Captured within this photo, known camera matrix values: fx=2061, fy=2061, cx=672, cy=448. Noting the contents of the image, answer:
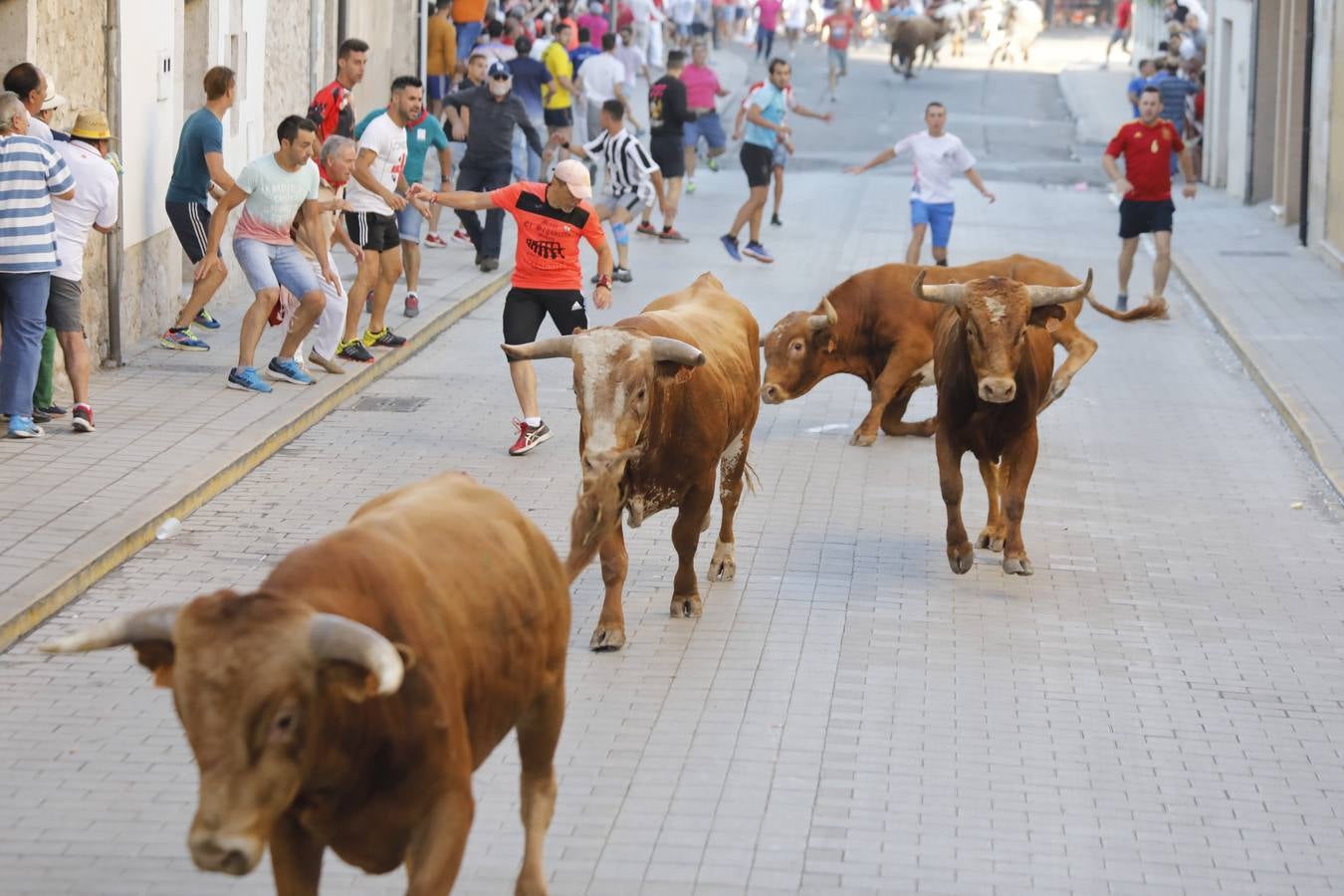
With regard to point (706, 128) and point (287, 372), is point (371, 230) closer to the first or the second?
point (287, 372)

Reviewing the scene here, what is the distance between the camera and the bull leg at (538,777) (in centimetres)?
623

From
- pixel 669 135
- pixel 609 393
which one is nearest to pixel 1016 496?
pixel 609 393

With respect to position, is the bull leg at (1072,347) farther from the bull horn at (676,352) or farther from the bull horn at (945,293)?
the bull horn at (676,352)

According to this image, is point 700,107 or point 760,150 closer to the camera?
point 760,150

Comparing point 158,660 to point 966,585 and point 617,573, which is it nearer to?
point 617,573

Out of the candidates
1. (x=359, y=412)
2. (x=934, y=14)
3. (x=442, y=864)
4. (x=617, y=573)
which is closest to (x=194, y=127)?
(x=359, y=412)

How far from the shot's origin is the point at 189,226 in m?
15.8

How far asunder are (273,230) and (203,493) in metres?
3.25

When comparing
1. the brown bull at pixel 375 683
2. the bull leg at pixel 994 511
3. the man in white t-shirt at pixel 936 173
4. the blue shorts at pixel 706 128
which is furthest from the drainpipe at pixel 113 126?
the blue shorts at pixel 706 128

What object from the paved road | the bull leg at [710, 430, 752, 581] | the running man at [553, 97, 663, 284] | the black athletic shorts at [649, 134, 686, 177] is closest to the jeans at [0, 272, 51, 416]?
the paved road

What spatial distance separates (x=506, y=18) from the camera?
30.3 m

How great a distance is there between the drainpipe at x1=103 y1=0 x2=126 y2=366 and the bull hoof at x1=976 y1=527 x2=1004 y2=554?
6.90m

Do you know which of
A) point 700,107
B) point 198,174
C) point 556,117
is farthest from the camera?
point 700,107

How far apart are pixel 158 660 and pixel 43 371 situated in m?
8.88
